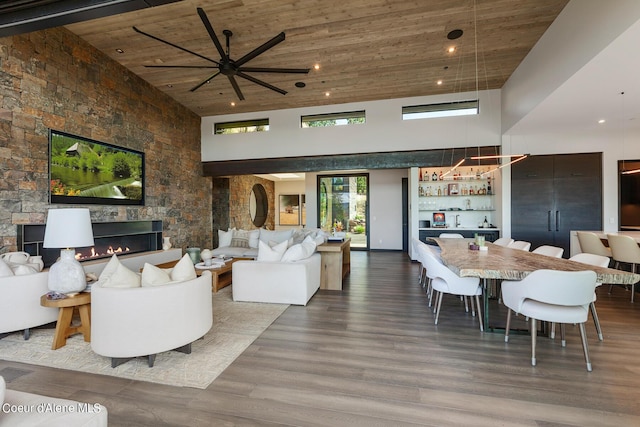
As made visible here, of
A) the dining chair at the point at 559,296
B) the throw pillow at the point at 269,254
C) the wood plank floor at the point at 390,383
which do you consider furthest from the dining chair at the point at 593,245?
the throw pillow at the point at 269,254

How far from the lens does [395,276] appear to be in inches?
221

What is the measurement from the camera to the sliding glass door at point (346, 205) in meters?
9.27

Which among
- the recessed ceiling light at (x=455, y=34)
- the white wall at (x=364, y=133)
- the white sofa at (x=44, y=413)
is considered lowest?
the white sofa at (x=44, y=413)

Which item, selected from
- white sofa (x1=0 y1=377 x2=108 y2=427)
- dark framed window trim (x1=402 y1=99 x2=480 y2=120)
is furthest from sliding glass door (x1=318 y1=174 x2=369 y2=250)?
white sofa (x1=0 y1=377 x2=108 y2=427)

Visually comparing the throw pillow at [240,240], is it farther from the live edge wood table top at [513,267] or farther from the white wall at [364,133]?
the live edge wood table top at [513,267]

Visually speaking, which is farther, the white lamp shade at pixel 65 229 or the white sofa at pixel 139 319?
the white lamp shade at pixel 65 229

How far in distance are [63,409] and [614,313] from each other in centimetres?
525

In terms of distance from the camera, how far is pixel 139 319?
2250 millimetres

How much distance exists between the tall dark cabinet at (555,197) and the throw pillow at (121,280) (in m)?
6.95

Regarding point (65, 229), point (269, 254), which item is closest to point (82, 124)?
point (65, 229)

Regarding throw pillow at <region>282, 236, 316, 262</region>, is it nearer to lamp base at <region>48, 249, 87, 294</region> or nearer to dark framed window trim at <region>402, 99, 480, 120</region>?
lamp base at <region>48, 249, 87, 294</region>

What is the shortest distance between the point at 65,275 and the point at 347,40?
15.6 feet

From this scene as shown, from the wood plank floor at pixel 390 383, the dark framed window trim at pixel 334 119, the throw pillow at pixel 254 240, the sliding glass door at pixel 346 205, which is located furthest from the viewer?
the sliding glass door at pixel 346 205

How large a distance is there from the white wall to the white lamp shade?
5117mm
